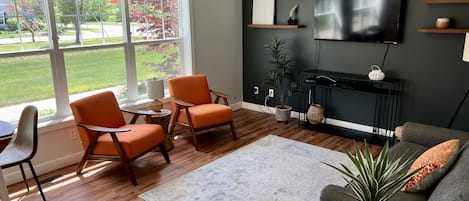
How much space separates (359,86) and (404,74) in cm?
51

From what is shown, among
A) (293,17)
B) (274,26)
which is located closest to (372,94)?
(293,17)

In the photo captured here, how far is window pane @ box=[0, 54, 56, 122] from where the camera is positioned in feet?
10.8

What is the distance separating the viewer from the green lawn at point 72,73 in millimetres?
3326

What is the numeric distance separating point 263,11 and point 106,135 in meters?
2.93

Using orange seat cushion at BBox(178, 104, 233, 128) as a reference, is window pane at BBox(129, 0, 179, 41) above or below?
above

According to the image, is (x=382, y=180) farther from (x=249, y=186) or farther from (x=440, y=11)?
(x=440, y=11)

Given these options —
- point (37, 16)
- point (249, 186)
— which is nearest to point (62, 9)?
point (37, 16)

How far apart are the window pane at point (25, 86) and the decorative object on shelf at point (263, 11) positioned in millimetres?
2915

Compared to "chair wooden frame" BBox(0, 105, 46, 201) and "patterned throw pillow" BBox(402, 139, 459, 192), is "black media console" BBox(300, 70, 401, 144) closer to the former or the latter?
"patterned throw pillow" BBox(402, 139, 459, 192)

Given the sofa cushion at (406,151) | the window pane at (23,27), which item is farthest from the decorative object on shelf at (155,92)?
the sofa cushion at (406,151)

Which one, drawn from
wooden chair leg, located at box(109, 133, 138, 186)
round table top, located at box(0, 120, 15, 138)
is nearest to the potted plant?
wooden chair leg, located at box(109, 133, 138, 186)

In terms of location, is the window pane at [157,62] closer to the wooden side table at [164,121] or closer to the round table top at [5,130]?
the wooden side table at [164,121]

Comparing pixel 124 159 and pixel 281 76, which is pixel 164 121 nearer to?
pixel 124 159

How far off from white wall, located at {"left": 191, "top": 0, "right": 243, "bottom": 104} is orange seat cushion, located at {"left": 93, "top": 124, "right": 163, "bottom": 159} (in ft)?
5.51
